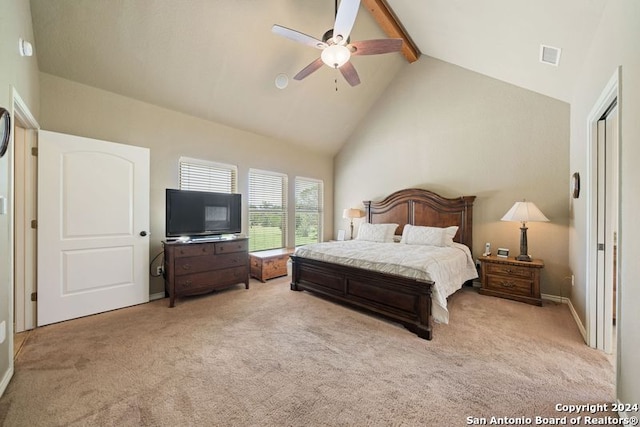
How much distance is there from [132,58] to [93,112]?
0.83 meters

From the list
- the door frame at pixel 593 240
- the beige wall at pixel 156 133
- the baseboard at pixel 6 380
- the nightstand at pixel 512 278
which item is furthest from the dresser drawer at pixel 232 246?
the door frame at pixel 593 240

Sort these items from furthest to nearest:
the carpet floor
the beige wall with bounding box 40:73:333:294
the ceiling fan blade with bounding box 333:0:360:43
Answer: the beige wall with bounding box 40:73:333:294 < the ceiling fan blade with bounding box 333:0:360:43 < the carpet floor

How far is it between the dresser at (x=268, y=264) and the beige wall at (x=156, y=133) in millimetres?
577

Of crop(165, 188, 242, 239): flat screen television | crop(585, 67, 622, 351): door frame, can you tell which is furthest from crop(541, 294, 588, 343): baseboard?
crop(165, 188, 242, 239): flat screen television

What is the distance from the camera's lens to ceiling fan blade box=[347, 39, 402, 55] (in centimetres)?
269

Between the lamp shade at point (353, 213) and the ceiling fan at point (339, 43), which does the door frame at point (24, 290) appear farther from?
the lamp shade at point (353, 213)

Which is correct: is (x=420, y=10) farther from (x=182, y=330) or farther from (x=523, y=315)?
(x=182, y=330)

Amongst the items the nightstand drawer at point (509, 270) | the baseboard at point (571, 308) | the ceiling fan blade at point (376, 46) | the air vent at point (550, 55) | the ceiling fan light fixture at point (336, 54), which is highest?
the ceiling fan blade at point (376, 46)

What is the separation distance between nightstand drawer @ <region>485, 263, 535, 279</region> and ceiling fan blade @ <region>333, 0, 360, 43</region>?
3613 millimetres

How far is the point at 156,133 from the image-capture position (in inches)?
143

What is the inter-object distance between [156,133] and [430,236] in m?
4.40

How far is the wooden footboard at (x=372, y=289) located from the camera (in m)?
2.55

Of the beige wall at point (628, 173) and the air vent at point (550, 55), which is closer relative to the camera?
the beige wall at point (628, 173)

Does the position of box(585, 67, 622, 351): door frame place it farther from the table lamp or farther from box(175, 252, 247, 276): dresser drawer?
box(175, 252, 247, 276): dresser drawer
